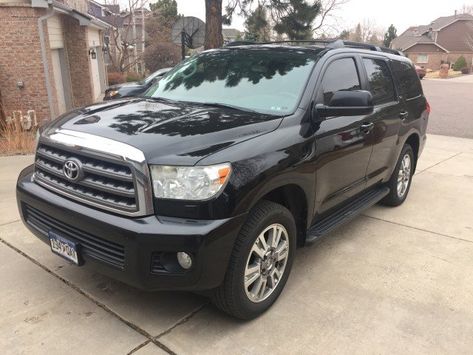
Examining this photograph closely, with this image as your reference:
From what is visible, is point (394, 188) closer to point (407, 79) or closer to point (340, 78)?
point (407, 79)

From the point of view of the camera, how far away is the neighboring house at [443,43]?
235 feet

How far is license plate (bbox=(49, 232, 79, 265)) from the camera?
116 inches

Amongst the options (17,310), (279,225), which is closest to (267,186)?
(279,225)

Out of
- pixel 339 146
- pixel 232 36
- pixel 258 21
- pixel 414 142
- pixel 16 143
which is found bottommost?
pixel 16 143

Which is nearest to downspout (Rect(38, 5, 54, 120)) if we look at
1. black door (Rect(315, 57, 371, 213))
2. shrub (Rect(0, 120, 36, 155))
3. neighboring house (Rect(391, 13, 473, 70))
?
shrub (Rect(0, 120, 36, 155))

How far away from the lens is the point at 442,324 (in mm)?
3182

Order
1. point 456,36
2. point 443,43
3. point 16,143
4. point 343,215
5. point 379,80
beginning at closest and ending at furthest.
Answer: point 343,215 < point 379,80 < point 16,143 < point 456,36 < point 443,43

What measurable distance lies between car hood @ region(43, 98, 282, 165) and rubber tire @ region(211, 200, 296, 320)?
51 cm

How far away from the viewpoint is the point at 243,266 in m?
2.88

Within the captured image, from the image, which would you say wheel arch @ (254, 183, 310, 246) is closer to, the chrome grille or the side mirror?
the side mirror

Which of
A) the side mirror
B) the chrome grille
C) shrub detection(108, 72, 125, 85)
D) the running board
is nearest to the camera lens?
the chrome grille

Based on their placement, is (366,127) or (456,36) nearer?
(366,127)

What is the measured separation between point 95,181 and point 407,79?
415 cm

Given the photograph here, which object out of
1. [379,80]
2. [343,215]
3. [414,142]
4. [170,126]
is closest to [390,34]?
[414,142]
